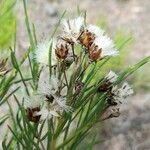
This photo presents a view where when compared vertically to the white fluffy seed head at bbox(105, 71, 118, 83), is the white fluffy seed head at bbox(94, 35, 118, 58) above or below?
above

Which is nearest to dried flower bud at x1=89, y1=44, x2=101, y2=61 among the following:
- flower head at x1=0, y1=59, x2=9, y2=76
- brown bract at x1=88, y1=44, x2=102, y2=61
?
brown bract at x1=88, y1=44, x2=102, y2=61

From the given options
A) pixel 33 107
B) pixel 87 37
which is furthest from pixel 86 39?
pixel 33 107

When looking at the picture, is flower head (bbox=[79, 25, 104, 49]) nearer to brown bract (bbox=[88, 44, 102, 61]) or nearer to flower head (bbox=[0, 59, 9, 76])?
brown bract (bbox=[88, 44, 102, 61])

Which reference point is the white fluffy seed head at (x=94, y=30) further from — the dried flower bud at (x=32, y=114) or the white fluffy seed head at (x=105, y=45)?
the dried flower bud at (x=32, y=114)

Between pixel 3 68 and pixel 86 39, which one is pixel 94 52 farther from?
pixel 3 68

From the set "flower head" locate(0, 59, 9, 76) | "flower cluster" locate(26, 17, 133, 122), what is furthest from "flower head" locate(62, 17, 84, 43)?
"flower head" locate(0, 59, 9, 76)

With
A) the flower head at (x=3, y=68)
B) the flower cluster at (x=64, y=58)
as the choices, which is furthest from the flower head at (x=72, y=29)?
the flower head at (x=3, y=68)

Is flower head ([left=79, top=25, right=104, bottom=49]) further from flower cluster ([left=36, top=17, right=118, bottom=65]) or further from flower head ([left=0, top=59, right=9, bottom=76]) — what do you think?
flower head ([left=0, top=59, right=9, bottom=76])

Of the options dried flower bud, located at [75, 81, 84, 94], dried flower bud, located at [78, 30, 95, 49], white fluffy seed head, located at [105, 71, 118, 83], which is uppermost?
dried flower bud, located at [78, 30, 95, 49]

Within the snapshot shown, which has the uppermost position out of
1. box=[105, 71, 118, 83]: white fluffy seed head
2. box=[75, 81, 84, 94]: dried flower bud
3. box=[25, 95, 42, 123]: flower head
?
box=[25, 95, 42, 123]: flower head
